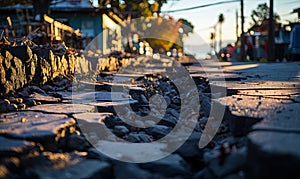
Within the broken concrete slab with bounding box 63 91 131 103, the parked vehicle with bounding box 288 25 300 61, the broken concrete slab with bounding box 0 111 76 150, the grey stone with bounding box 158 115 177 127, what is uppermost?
the parked vehicle with bounding box 288 25 300 61

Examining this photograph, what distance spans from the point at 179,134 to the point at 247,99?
0.72m

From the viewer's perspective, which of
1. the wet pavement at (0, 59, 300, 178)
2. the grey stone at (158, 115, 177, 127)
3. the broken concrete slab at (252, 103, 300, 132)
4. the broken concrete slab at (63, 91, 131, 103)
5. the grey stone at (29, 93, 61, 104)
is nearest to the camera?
the wet pavement at (0, 59, 300, 178)

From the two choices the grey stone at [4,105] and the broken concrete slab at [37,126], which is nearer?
the broken concrete slab at [37,126]

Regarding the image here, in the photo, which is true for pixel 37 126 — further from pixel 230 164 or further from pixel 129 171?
pixel 230 164

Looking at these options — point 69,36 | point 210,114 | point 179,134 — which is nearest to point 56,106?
point 179,134

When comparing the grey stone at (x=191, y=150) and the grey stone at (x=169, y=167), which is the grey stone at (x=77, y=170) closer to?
the grey stone at (x=169, y=167)

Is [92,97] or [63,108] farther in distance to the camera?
[92,97]

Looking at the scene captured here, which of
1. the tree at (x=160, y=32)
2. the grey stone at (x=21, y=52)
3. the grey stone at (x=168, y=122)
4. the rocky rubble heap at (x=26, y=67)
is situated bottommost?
the grey stone at (x=168, y=122)

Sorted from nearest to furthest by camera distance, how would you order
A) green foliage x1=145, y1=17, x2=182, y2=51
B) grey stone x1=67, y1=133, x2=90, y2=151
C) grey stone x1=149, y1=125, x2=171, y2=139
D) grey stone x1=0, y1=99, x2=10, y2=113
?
1. grey stone x1=67, y1=133, x2=90, y2=151
2. grey stone x1=149, y1=125, x2=171, y2=139
3. grey stone x1=0, y1=99, x2=10, y2=113
4. green foliage x1=145, y1=17, x2=182, y2=51

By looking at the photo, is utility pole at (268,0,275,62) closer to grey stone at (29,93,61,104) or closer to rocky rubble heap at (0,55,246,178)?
rocky rubble heap at (0,55,246,178)

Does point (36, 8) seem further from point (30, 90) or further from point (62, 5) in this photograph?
point (30, 90)

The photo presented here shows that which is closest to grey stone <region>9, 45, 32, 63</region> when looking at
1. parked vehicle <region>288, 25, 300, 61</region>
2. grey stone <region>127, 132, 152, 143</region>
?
grey stone <region>127, 132, 152, 143</region>

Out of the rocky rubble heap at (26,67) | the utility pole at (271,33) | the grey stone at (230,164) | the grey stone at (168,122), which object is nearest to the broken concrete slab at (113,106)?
the grey stone at (168,122)

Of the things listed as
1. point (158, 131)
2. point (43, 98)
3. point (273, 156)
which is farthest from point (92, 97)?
point (273, 156)
